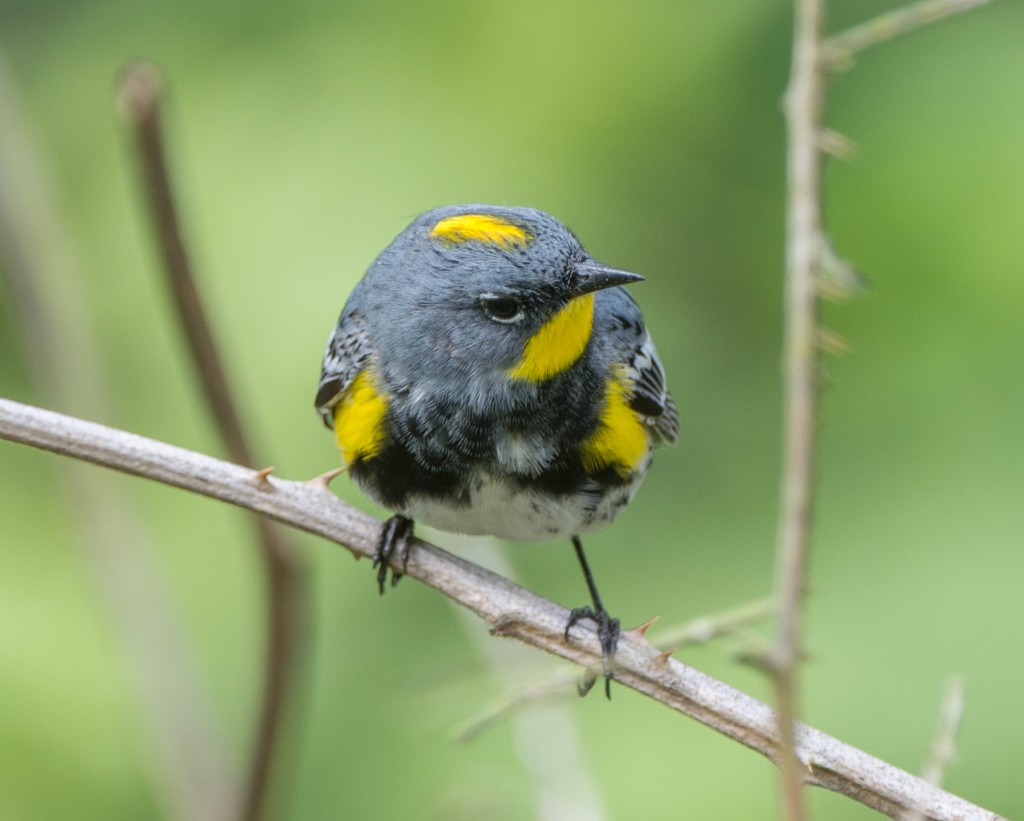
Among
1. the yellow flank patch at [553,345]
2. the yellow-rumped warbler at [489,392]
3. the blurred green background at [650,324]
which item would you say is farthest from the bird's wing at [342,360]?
the yellow flank patch at [553,345]

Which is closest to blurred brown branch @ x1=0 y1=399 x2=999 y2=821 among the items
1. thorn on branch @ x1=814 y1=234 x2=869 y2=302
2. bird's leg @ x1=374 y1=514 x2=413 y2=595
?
bird's leg @ x1=374 y1=514 x2=413 y2=595

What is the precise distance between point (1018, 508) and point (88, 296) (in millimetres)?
2931

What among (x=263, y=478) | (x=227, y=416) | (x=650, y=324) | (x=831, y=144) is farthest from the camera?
(x=650, y=324)

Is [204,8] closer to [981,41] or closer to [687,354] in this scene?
[687,354]

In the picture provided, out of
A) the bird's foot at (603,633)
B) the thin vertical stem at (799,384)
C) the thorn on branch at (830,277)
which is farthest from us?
the bird's foot at (603,633)

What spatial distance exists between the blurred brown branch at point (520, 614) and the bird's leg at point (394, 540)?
0.76 feet

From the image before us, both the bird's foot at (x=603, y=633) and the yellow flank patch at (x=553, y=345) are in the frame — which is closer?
the bird's foot at (x=603, y=633)

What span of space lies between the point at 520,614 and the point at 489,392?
28.1 inches

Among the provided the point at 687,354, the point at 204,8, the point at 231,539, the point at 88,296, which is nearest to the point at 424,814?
the point at 231,539

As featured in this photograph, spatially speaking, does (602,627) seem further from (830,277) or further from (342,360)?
(830,277)

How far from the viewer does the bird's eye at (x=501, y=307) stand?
10.5ft

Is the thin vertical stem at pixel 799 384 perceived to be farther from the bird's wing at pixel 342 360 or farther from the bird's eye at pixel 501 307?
the bird's wing at pixel 342 360

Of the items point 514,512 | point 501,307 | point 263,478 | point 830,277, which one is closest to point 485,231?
point 501,307

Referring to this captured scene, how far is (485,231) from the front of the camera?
317 cm
